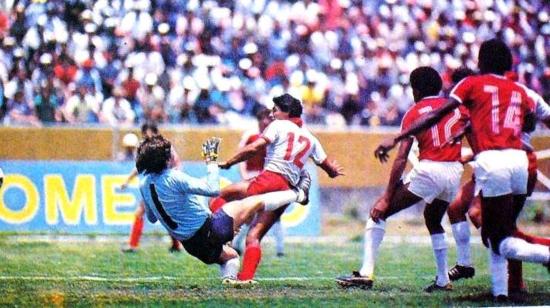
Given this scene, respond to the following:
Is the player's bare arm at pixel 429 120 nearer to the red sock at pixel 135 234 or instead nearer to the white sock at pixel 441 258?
the white sock at pixel 441 258

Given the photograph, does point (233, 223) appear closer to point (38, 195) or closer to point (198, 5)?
point (38, 195)

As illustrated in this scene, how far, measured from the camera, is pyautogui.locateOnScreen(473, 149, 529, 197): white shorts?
8062 millimetres

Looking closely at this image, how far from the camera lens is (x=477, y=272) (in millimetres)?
11281

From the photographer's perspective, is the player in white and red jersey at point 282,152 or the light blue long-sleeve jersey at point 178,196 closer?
the light blue long-sleeve jersey at point 178,196

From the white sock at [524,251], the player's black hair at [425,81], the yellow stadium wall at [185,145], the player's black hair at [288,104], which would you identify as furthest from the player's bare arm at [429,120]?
the yellow stadium wall at [185,145]

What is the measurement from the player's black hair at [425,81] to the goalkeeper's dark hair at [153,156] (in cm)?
202

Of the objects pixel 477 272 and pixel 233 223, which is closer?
pixel 233 223

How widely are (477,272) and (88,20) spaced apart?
7.16 meters

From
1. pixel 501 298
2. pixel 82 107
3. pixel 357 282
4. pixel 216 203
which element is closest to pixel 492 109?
pixel 501 298

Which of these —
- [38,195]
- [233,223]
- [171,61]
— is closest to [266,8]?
[171,61]

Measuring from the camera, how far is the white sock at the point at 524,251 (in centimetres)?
800

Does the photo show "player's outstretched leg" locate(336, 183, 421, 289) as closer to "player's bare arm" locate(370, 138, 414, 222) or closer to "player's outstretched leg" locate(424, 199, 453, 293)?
"player's bare arm" locate(370, 138, 414, 222)

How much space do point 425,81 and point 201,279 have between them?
2.55m

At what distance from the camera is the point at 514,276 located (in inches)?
359
